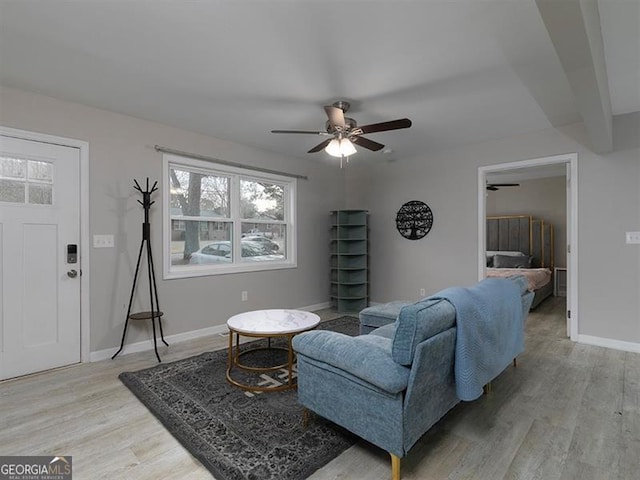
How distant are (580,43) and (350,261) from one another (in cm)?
408

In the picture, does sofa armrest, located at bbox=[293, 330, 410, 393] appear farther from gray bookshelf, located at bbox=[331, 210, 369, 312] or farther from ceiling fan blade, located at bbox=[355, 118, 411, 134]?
gray bookshelf, located at bbox=[331, 210, 369, 312]

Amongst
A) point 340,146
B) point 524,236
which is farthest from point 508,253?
point 340,146

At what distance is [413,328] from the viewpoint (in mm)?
1508

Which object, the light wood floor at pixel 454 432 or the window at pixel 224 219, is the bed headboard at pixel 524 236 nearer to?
the light wood floor at pixel 454 432

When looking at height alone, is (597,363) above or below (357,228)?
below

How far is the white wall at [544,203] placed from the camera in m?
6.56

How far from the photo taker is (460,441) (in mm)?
1888

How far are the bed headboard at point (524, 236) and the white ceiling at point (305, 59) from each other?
Answer: 382cm

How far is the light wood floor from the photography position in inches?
65.4

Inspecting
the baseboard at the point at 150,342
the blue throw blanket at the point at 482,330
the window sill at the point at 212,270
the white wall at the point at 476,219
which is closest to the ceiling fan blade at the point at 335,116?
the blue throw blanket at the point at 482,330

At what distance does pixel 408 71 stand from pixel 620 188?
107 inches

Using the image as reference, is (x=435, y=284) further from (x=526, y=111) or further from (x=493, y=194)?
(x=493, y=194)

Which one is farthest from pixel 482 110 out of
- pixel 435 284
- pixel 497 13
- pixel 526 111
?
pixel 435 284

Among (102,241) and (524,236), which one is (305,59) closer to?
(102,241)
